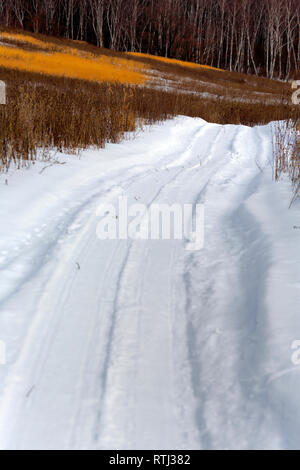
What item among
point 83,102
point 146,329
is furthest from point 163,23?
point 146,329

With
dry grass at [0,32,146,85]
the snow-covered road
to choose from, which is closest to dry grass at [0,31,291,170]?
dry grass at [0,32,146,85]

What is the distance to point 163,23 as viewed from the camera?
141 ft

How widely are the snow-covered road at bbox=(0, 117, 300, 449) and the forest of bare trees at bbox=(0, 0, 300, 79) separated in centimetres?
4160

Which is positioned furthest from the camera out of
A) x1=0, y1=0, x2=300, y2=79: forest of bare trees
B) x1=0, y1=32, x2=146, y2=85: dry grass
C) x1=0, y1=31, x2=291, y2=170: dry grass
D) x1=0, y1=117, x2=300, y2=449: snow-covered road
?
x1=0, y1=0, x2=300, y2=79: forest of bare trees

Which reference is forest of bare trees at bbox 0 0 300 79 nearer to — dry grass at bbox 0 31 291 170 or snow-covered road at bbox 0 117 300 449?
dry grass at bbox 0 31 291 170

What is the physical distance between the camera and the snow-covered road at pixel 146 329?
1.30 m

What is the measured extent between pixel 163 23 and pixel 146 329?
159 ft

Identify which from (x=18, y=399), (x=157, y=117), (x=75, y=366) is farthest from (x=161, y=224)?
(x=157, y=117)

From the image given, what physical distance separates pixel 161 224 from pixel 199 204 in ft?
2.19

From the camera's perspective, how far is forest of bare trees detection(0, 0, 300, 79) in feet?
130

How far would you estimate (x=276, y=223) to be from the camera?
293 centimetres

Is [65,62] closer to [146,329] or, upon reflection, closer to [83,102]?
[83,102]

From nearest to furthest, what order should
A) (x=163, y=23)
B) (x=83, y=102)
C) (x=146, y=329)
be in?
(x=146, y=329) → (x=83, y=102) → (x=163, y=23)
